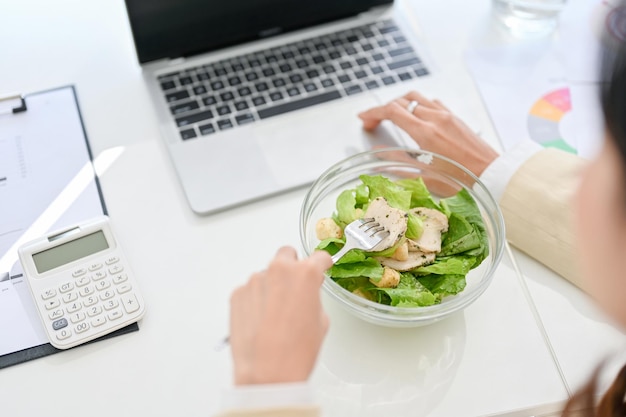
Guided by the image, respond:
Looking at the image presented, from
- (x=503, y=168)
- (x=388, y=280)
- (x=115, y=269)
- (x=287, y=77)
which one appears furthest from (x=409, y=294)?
(x=287, y=77)

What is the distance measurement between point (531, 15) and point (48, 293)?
897 mm

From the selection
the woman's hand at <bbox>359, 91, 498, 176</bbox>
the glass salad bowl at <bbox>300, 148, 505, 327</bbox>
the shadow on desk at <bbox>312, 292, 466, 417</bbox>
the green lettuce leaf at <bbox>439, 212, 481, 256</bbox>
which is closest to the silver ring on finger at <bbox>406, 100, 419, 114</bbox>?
the woman's hand at <bbox>359, 91, 498, 176</bbox>

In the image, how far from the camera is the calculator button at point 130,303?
827 millimetres

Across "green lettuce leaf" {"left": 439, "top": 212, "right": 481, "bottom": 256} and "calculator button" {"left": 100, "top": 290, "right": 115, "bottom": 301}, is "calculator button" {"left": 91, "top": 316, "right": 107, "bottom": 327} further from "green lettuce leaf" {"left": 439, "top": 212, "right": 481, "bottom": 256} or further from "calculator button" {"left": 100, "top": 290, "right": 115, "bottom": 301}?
"green lettuce leaf" {"left": 439, "top": 212, "right": 481, "bottom": 256}

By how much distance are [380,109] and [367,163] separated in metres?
0.10

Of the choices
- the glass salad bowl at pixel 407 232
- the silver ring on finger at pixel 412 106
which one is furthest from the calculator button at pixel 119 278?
the silver ring on finger at pixel 412 106

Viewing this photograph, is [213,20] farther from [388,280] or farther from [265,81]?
[388,280]

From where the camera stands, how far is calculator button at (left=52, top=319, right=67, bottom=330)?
31.6 inches

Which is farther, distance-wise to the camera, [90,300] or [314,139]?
[314,139]

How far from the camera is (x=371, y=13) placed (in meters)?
1.20

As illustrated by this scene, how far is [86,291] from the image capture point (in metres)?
0.83

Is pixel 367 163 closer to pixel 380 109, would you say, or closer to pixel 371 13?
pixel 380 109

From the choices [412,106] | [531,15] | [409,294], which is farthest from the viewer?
[531,15]

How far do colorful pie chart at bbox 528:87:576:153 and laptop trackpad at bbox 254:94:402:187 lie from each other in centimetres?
22
